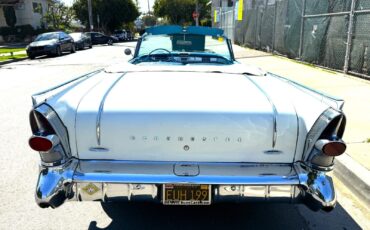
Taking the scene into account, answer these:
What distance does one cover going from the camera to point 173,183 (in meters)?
2.49

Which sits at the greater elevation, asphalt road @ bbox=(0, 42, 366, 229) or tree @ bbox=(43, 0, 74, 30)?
tree @ bbox=(43, 0, 74, 30)

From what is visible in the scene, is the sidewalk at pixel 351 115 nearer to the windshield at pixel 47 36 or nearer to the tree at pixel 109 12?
the windshield at pixel 47 36

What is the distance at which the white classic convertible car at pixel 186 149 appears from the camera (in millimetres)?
2518

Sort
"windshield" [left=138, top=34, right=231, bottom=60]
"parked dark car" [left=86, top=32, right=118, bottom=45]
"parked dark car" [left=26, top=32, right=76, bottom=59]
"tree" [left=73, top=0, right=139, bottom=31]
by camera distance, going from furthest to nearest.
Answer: "tree" [left=73, top=0, right=139, bottom=31] < "parked dark car" [left=86, top=32, right=118, bottom=45] < "parked dark car" [left=26, top=32, right=76, bottom=59] < "windshield" [left=138, top=34, right=231, bottom=60]

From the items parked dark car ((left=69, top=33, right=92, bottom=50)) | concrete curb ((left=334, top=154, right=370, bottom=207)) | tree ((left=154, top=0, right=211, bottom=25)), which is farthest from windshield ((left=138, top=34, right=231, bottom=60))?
tree ((left=154, top=0, right=211, bottom=25))

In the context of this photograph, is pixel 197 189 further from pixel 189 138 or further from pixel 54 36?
pixel 54 36

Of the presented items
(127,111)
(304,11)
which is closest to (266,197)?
(127,111)

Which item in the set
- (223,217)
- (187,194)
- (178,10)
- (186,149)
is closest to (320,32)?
(223,217)

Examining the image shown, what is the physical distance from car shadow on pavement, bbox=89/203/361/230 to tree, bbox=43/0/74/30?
139 ft

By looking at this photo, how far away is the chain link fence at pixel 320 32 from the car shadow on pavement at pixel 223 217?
6.90 metres

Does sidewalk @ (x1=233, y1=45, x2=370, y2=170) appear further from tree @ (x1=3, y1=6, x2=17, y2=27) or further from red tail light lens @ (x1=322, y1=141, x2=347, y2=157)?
tree @ (x1=3, y1=6, x2=17, y2=27)

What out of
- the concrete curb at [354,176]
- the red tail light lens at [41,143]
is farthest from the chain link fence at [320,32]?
the red tail light lens at [41,143]

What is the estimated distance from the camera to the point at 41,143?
255 centimetres

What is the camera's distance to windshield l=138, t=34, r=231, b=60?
4.70 metres
